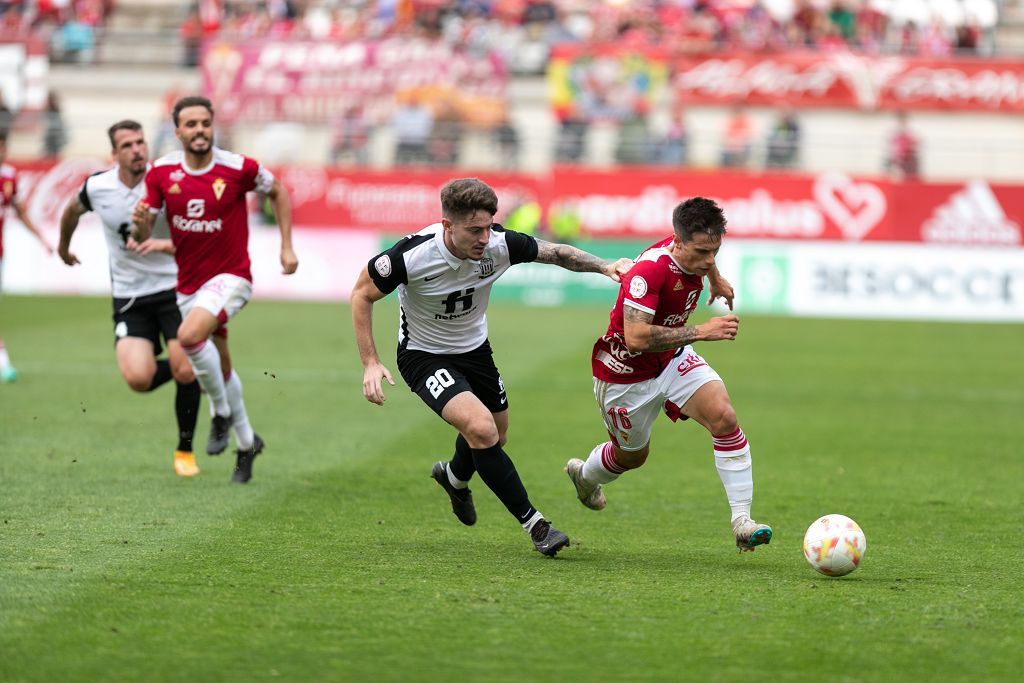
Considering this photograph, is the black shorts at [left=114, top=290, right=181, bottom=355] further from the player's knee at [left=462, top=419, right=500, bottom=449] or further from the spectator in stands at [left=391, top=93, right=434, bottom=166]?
the spectator in stands at [left=391, top=93, right=434, bottom=166]

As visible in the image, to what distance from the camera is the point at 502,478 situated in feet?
23.0

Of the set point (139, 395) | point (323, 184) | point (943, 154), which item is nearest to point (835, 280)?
point (943, 154)

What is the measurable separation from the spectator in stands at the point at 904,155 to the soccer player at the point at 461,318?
68.1 feet

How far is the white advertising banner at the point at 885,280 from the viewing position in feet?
74.1

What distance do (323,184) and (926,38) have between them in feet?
42.2

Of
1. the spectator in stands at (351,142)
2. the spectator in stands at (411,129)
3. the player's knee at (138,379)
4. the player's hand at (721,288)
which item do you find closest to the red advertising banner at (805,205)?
the spectator in stands at (411,129)

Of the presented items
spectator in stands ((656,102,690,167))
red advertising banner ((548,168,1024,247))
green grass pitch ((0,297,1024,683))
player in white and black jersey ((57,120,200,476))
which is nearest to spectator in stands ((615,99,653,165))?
spectator in stands ((656,102,690,167))

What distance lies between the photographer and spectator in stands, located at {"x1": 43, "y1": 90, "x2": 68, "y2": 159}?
2827 centimetres

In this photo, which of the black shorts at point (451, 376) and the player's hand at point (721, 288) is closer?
the black shorts at point (451, 376)

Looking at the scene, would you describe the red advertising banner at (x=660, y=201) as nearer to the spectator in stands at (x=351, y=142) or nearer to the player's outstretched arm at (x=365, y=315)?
the spectator in stands at (x=351, y=142)

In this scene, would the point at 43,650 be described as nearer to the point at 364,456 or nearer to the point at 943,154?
the point at 364,456

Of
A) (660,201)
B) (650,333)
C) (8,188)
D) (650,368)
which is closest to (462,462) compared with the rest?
(650,368)

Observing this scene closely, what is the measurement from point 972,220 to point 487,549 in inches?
817

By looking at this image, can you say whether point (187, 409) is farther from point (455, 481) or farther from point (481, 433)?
point (481, 433)
